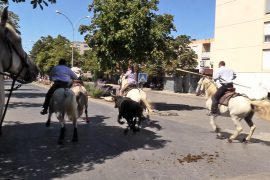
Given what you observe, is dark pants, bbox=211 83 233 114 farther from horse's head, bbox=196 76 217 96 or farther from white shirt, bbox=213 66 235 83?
horse's head, bbox=196 76 217 96

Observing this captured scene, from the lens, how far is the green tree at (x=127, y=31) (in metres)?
22.8

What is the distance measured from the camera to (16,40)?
5.82 m

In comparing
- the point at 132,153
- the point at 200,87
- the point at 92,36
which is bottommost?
the point at 132,153

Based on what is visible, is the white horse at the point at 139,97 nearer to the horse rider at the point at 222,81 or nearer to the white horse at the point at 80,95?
the white horse at the point at 80,95

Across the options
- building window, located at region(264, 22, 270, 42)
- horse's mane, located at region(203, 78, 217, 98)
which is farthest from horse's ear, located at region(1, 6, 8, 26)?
building window, located at region(264, 22, 270, 42)

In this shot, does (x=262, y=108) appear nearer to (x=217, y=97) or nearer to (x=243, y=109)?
(x=243, y=109)

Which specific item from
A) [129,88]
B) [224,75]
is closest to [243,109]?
[224,75]

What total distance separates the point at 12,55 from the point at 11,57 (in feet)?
0.10

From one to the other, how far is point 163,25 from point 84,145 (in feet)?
46.5

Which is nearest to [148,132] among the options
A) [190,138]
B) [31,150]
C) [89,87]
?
[190,138]

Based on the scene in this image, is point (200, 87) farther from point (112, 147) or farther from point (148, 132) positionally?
point (112, 147)

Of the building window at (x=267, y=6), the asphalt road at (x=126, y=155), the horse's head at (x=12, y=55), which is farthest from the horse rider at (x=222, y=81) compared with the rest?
the building window at (x=267, y=6)

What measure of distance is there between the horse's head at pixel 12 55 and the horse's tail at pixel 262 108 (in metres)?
7.74

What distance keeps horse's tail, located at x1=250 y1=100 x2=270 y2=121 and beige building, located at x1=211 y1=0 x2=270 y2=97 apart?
88.6ft
